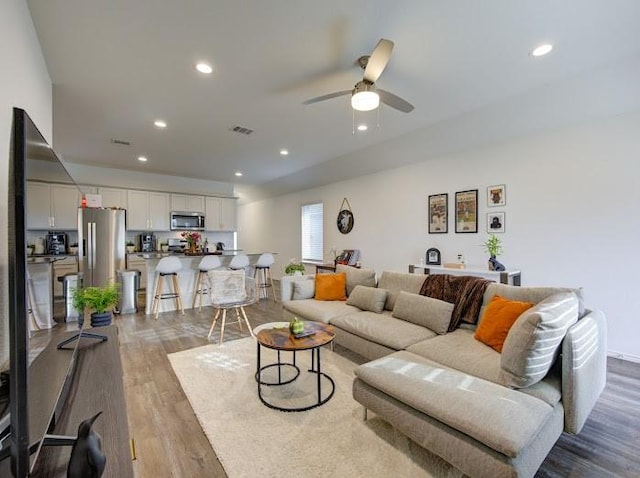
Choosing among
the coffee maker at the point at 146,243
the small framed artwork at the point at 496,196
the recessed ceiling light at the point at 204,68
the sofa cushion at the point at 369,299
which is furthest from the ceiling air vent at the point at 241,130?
the coffee maker at the point at 146,243

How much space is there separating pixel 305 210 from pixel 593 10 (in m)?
6.20

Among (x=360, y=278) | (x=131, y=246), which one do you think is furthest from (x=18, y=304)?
(x=131, y=246)

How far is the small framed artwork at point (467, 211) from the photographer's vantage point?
4.35 metres

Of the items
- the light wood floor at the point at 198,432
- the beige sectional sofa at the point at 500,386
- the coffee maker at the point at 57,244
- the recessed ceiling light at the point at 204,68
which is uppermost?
the recessed ceiling light at the point at 204,68

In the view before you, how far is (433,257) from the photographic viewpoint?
15.7ft

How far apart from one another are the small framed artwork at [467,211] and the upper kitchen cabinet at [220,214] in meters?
5.94

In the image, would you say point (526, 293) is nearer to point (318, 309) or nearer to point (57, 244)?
point (318, 309)

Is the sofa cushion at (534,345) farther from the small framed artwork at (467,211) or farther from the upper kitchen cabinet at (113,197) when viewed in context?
the upper kitchen cabinet at (113,197)

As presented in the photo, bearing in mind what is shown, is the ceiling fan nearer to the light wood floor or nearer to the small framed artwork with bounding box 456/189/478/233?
the small framed artwork with bounding box 456/189/478/233

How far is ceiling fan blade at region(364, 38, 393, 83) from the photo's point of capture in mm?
2064

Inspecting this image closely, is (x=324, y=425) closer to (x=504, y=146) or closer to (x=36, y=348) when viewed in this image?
(x=36, y=348)

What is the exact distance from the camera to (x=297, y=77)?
2.92m

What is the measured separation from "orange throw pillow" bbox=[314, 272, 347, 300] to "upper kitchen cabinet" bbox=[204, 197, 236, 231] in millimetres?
4900

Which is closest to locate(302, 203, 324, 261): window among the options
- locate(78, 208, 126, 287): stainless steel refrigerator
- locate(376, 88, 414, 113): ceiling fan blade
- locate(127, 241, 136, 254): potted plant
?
locate(78, 208, 126, 287): stainless steel refrigerator
